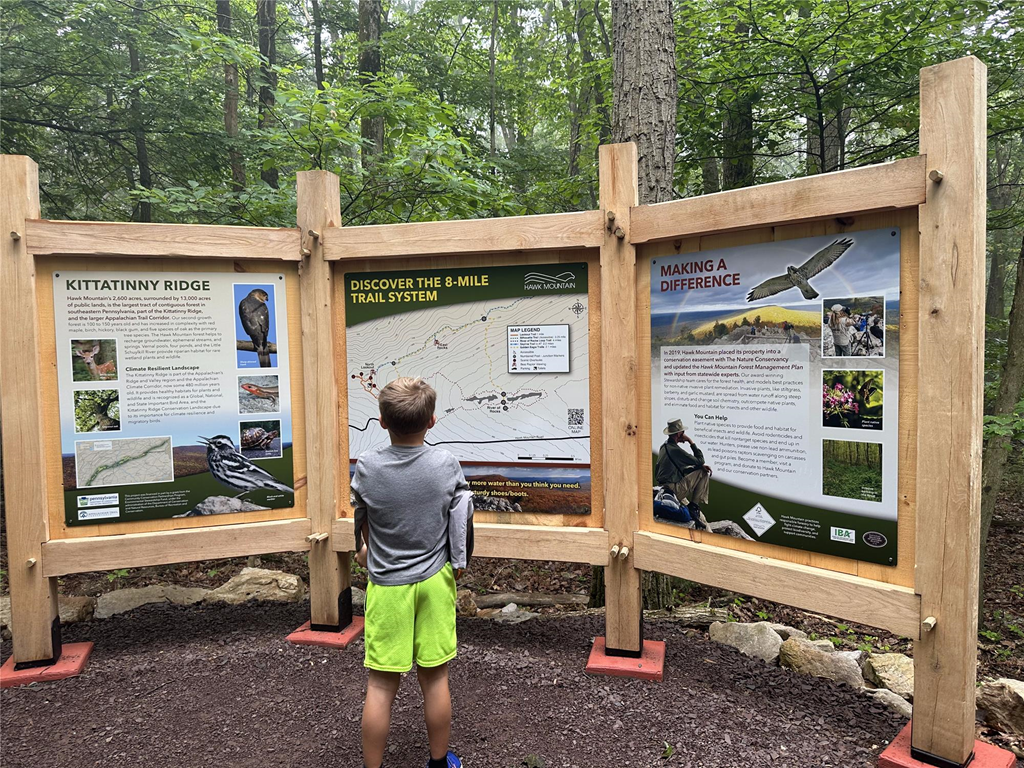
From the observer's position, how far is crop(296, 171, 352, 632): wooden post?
3934 millimetres

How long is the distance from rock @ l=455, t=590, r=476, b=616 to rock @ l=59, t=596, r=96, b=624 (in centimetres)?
270

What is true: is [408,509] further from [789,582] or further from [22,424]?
[22,424]

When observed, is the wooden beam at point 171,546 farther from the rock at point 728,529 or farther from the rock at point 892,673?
the rock at point 892,673

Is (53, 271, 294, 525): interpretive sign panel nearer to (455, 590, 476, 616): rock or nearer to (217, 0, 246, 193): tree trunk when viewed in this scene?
(455, 590, 476, 616): rock

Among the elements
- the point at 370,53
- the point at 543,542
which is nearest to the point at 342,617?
the point at 543,542

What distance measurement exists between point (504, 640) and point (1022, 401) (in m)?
4.91

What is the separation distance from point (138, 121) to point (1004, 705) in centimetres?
1017

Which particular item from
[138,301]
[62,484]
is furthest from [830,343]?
[62,484]

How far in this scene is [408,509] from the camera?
2.39 metres

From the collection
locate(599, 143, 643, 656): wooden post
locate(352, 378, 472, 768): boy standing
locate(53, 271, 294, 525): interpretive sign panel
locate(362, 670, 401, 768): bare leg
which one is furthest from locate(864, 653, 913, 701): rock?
locate(53, 271, 294, 525): interpretive sign panel

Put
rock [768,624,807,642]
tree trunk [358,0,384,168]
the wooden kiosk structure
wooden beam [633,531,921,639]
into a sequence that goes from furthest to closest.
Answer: tree trunk [358,0,384,168] → rock [768,624,807,642] → wooden beam [633,531,921,639] → the wooden kiosk structure

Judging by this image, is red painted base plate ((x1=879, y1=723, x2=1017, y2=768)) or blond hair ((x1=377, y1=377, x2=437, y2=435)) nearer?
blond hair ((x1=377, y1=377, x2=437, y2=435))

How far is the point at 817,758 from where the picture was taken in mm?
2701

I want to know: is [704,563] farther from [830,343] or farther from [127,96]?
[127,96]
